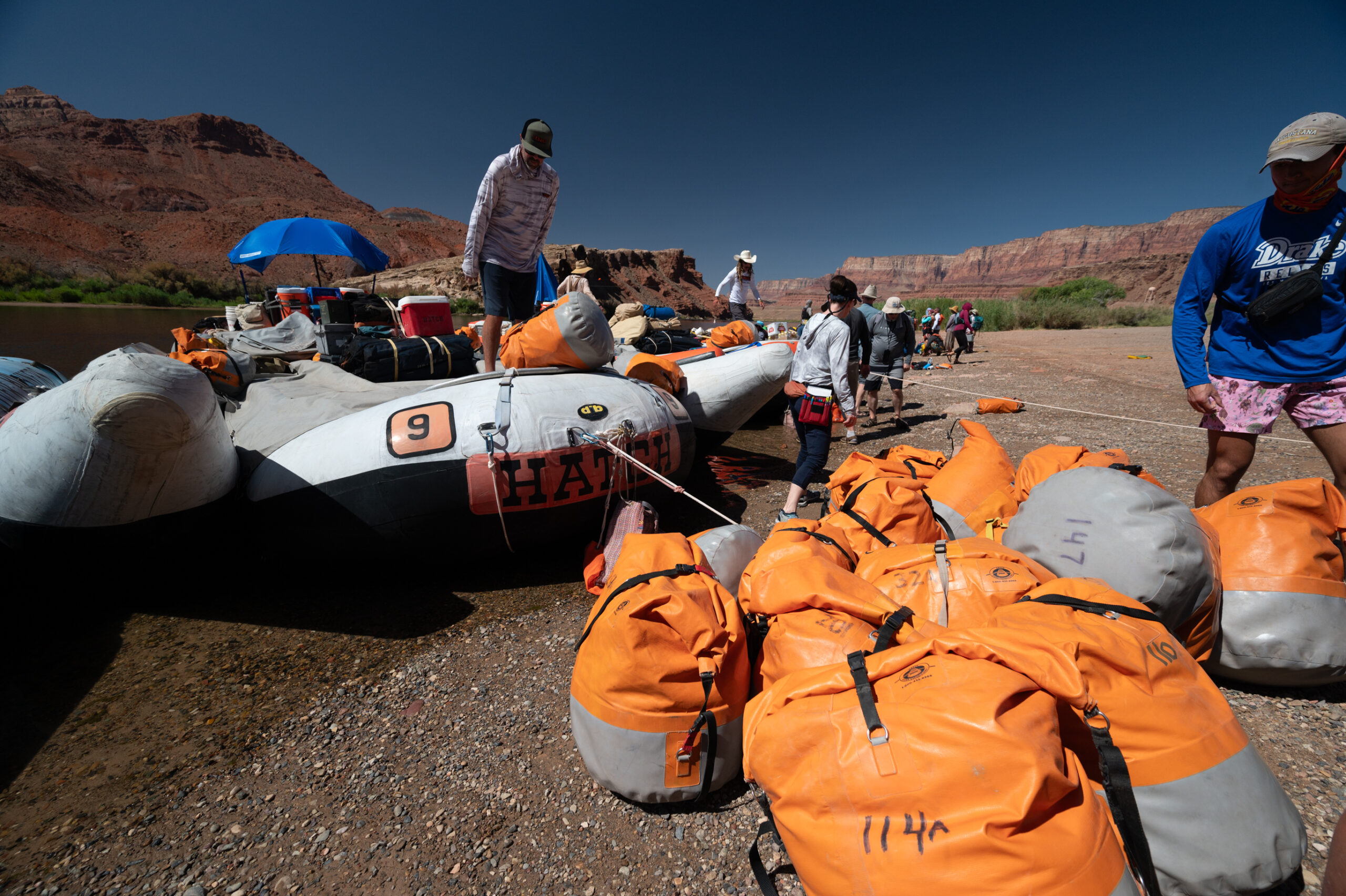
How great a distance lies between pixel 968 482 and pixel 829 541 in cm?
136

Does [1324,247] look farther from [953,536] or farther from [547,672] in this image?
[547,672]

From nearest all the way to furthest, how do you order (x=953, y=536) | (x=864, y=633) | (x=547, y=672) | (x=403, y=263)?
(x=864, y=633)
(x=547, y=672)
(x=953, y=536)
(x=403, y=263)

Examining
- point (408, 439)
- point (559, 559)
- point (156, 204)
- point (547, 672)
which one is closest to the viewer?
point (547, 672)

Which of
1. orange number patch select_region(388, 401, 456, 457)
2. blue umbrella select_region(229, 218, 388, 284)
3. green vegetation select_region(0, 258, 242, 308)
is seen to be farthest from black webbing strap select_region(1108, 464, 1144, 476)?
green vegetation select_region(0, 258, 242, 308)

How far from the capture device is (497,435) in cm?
317

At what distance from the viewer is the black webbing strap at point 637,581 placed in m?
1.92

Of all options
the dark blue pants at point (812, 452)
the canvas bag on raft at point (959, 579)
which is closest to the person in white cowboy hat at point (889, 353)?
the dark blue pants at point (812, 452)

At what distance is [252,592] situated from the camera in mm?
3160

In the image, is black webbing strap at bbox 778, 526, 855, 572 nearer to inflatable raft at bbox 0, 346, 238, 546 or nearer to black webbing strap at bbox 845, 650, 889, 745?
black webbing strap at bbox 845, 650, 889, 745

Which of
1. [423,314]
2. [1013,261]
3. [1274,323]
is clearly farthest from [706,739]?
[1013,261]

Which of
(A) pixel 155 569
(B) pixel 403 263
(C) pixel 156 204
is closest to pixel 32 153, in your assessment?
(C) pixel 156 204

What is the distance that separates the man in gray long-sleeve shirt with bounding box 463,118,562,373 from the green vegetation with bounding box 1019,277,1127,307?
42.1 m

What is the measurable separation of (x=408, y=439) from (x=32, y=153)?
399ft

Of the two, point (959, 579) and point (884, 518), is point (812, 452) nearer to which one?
point (884, 518)
